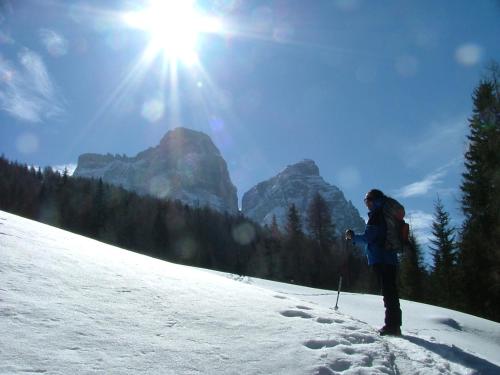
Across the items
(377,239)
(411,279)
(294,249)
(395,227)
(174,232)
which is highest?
(174,232)

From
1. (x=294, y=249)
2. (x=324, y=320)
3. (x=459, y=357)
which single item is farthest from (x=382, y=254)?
(x=294, y=249)

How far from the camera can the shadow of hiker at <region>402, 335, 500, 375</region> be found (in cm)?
429

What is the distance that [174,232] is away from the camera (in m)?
71.6

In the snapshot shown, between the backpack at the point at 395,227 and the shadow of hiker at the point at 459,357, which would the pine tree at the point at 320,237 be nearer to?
the backpack at the point at 395,227

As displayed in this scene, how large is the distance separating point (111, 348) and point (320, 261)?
63252 mm

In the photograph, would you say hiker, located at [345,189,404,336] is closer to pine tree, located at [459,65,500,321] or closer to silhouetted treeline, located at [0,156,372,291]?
pine tree, located at [459,65,500,321]

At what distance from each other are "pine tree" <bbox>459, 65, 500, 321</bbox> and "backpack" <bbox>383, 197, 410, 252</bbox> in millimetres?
17447

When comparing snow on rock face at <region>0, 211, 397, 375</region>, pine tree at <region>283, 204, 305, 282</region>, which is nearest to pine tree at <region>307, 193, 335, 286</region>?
pine tree at <region>283, 204, 305, 282</region>

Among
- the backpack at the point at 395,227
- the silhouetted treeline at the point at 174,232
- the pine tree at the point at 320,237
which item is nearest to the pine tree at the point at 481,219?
the backpack at the point at 395,227

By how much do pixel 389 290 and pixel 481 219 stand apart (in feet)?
76.5

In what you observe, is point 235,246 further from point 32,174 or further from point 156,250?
point 32,174

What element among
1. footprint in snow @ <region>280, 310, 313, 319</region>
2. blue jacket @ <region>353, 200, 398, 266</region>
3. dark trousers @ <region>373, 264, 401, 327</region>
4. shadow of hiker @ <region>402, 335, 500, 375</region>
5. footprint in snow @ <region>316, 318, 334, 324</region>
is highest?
blue jacket @ <region>353, 200, 398, 266</region>

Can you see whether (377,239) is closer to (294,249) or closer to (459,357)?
(459,357)

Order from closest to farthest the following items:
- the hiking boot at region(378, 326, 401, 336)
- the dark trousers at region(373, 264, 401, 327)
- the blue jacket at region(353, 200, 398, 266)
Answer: the hiking boot at region(378, 326, 401, 336) → the dark trousers at region(373, 264, 401, 327) → the blue jacket at region(353, 200, 398, 266)
